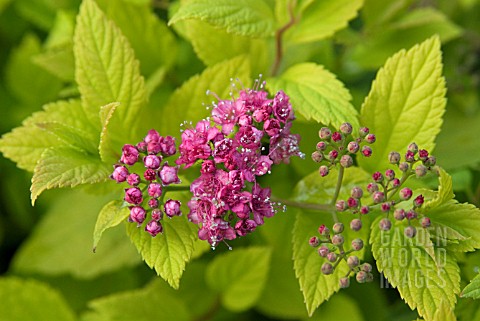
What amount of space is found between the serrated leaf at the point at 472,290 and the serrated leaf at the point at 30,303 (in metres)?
1.39

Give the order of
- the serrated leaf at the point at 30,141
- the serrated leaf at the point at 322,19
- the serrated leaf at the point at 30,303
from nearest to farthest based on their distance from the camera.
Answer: the serrated leaf at the point at 30,141 < the serrated leaf at the point at 322,19 < the serrated leaf at the point at 30,303

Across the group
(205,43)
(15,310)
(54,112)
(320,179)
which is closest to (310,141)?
(320,179)

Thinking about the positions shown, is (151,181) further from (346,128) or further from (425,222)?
(425,222)

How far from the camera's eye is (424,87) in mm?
1582

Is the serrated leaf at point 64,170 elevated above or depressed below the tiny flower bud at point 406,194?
above

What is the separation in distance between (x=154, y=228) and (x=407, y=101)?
743 millimetres

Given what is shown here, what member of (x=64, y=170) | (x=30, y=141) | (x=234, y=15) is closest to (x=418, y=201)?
(x=234, y=15)

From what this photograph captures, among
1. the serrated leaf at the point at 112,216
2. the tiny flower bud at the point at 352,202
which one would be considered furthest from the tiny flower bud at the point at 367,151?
the serrated leaf at the point at 112,216

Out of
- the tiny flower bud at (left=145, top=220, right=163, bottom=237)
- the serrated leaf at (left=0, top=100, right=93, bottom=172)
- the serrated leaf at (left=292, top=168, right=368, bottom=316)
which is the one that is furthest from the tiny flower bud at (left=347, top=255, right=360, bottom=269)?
the serrated leaf at (left=0, top=100, right=93, bottom=172)

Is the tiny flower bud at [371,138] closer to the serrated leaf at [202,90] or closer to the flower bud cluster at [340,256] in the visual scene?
the flower bud cluster at [340,256]

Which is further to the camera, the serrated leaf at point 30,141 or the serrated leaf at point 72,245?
the serrated leaf at point 72,245

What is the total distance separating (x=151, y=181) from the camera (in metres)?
1.44

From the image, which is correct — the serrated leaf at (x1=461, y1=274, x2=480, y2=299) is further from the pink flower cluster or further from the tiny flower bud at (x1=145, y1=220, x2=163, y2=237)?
the tiny flower bud at (x1=145, y1=220, x2=163, y2=237)

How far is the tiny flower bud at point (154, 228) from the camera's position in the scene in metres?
1.38
